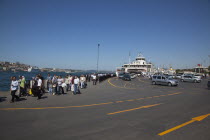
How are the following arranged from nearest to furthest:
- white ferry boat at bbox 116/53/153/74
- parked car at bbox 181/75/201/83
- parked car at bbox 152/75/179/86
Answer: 1. parked car at bbox 152/75/179/86
2. parked car at bbox 181/75/201/83
3. white ferry boat at bbox 116/53/153/74

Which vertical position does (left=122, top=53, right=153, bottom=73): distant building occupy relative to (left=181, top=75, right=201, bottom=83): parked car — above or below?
above

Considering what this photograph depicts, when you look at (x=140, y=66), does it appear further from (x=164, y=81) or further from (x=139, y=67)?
(x=164, y=81)

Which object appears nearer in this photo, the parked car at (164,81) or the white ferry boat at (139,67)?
the parked car at (164,81)

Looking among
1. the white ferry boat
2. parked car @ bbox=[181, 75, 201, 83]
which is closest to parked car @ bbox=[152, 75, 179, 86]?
parked car @ bbox=[181, 75, 201, 83]

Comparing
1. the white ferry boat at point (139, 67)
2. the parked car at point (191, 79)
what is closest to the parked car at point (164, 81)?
the parked car at point (191, 79)

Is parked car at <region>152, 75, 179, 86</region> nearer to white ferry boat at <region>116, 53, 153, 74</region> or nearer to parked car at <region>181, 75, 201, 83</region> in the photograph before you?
parked car at <region>181, 75, 201, 83</region>

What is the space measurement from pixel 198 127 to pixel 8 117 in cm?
776

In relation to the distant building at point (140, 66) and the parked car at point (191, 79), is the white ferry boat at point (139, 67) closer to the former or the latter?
the distant building at point (140, 66)

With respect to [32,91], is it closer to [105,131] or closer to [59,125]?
[59,125]

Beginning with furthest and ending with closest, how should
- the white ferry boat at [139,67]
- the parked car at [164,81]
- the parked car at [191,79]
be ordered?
the white ferry boat at [139,67] → the parked car at [191,79] → the parked car at [164,81]

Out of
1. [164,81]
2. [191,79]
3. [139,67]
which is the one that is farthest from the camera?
[139,67]

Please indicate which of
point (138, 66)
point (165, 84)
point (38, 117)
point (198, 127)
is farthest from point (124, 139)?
point (138, 66)

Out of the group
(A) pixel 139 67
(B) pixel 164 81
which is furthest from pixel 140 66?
(B) pixel 164 81

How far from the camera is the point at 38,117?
20.5 feet
